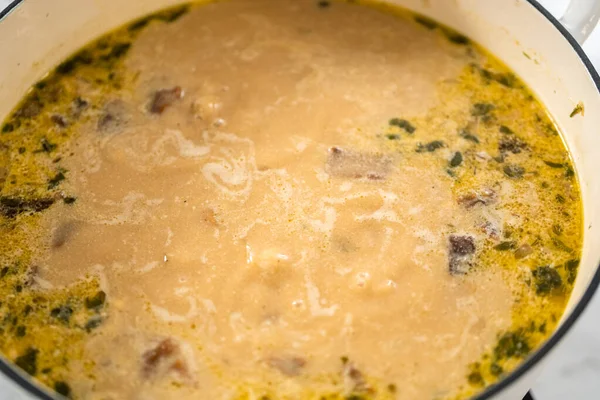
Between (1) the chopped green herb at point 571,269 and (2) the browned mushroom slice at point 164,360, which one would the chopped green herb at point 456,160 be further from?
(2) the browned mushroom slice at point 164,360

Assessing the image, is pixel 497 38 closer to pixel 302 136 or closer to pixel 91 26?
pixel 302 136

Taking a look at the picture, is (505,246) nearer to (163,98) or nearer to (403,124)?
(403,124)

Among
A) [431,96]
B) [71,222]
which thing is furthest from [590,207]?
[71,222]

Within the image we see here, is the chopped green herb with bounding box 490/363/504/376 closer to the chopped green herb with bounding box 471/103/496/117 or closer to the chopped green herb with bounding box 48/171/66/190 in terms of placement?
the chopped green herb with bounding box 471/103/496/117

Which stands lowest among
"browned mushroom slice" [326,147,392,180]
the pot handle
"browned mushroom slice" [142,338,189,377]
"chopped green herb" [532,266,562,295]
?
"browned mushroom slice" [326,147,392,180]

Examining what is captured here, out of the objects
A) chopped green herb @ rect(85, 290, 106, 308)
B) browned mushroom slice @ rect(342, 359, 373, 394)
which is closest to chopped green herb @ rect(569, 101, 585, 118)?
browned mushroom slice @ rect(342, 359, 373, 394)

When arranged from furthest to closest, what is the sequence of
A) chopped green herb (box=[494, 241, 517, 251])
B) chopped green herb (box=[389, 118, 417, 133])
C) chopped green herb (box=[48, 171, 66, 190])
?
chopped green herb (box=[389, 118, 417, 133])
chopped green herb (box=[48, 171, 66, 190])
chopped green herb (box=[494, 241, 517, 251])

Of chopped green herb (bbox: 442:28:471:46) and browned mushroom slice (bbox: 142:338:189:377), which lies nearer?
browned mushroom slice (bbox: 142:338:189:377)

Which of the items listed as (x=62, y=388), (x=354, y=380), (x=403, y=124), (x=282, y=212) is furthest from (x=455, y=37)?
(x=62, y=388)
